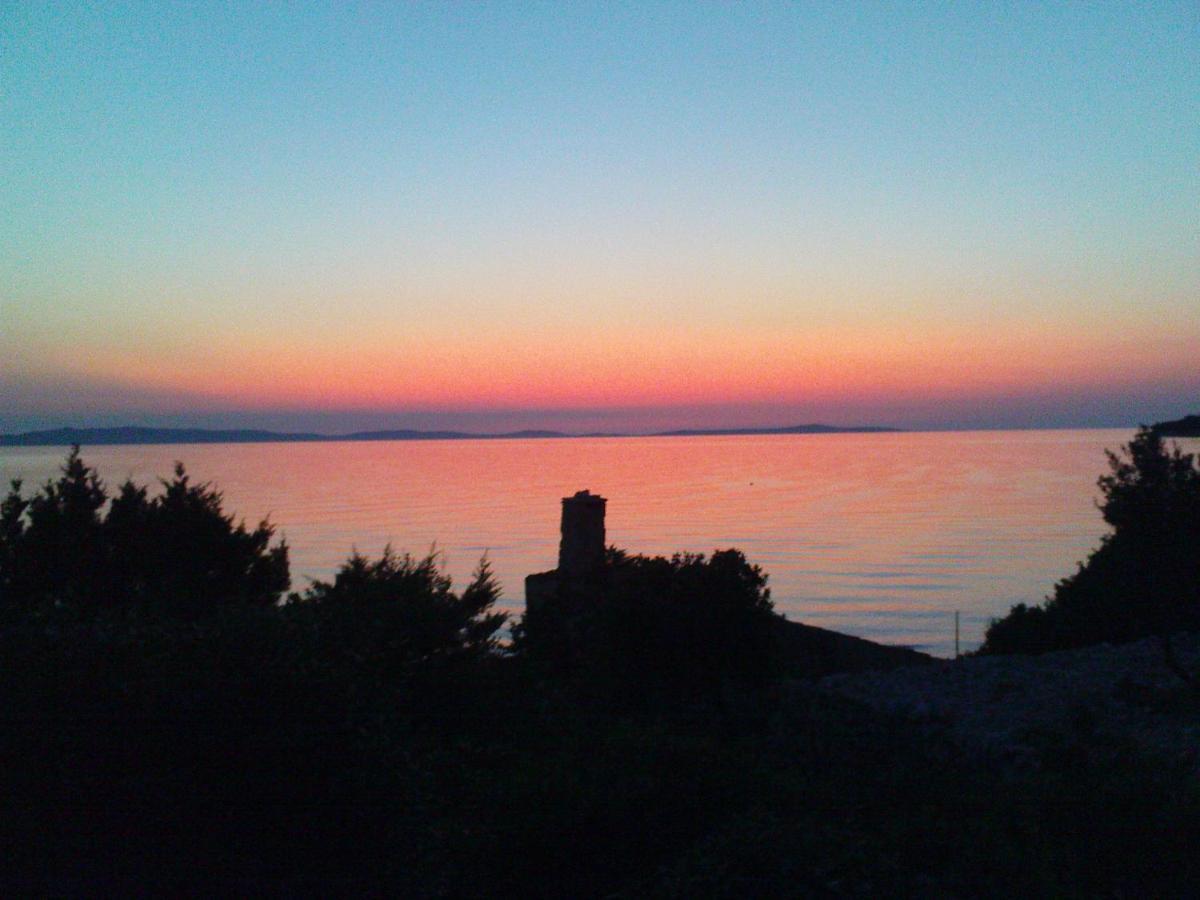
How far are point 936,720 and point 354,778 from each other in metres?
5.64

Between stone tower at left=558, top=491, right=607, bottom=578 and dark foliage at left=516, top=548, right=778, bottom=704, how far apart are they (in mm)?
3335

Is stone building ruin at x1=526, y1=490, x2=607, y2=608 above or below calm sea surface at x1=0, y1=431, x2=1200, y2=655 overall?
above

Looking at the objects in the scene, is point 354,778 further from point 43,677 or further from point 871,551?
point 871,551

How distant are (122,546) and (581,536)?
637cm

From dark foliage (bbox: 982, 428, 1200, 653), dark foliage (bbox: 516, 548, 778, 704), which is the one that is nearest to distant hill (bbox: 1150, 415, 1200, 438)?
dark foliage (bbox: 982, 428, 1200, 653)

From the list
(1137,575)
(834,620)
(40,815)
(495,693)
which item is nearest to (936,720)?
(1137,575)

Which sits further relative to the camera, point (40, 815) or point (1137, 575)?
point (1137, 575)

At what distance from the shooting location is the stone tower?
48.0ft

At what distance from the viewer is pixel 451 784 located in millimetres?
7203

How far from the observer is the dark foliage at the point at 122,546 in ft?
49.9

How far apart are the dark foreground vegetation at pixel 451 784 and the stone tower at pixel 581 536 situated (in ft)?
15.2

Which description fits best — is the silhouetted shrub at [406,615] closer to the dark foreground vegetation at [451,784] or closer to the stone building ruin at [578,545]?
the dark foreground vegetation at [451,784]

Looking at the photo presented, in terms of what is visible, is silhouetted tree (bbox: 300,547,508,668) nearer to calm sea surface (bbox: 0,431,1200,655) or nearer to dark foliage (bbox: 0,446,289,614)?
dark foliage (bbox: 0,446,289,614)

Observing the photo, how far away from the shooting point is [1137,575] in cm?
1134
